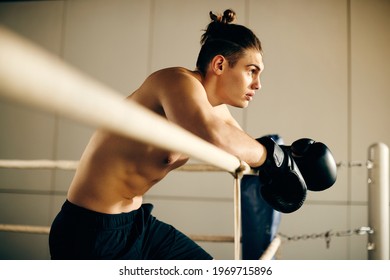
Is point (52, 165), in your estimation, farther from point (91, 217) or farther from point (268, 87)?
point (268, 87)

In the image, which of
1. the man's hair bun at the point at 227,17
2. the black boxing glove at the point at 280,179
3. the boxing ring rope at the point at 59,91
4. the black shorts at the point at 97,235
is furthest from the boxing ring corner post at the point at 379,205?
the boxing ring rope at the point at 59,91

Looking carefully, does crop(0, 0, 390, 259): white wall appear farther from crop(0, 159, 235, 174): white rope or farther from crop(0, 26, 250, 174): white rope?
crop(0, 26, 250, 174): white rope

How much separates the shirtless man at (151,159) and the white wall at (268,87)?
105 cm

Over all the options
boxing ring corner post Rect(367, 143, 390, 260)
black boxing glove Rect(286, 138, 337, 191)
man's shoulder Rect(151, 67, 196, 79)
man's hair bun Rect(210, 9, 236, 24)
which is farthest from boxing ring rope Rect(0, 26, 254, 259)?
boxing ring corner post Rect(367, 143, 390, 260)

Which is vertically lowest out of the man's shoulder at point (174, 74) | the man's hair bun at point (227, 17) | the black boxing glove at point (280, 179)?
the black boxing glove at point (280, 179)

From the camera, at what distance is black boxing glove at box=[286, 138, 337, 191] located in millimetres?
847

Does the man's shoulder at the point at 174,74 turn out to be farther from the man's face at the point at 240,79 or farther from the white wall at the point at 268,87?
the white wall at the point at 268,87

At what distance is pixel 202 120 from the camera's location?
2.04 feet

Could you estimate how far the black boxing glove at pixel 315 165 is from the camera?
0.85 metres

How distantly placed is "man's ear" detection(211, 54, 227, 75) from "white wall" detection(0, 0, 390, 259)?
105 cm

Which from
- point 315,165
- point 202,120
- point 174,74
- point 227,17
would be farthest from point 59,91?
point 227,17

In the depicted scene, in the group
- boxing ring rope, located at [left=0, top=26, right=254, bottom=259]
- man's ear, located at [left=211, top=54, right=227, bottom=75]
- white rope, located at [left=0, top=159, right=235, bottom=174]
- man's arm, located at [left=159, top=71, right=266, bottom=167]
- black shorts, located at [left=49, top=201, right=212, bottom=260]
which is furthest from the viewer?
white rope, located at [left=0, top=159, right=235, bottom=174]
